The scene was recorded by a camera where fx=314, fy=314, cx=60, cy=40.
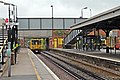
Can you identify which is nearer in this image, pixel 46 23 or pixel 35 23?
pixel 35 23

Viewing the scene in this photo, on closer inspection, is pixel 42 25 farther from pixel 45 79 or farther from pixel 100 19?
pixel 45 79

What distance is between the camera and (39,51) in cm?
6462

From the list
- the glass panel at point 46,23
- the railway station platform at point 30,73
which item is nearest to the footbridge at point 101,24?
the glass panel at point 46,23

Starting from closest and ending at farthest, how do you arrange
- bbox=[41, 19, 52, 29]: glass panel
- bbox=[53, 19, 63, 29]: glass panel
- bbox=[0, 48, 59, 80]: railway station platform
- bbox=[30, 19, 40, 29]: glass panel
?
bbox=[0, 48, 59, 80]: railway station platform, bbox=[30, 19, 40, 29]: glass panel, bbox=[41, 19, 52, 29]: glass panel, bbox=[53, 19, 63, 29]: glass panel

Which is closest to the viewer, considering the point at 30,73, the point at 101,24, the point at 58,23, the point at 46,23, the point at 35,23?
the point at 30,73

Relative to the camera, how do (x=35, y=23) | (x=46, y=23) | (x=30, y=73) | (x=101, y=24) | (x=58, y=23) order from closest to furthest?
1. (x=30, y=73)
2. (x=101, y=24)
3. (x=35, y=23)
4. (x=46, y=23)
5. (x=58, y=23)

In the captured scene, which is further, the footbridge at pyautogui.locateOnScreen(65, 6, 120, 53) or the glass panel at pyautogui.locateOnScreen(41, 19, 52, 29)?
the glass panel at pyautogui.locateOnScreen(41, 19, 52, 29)

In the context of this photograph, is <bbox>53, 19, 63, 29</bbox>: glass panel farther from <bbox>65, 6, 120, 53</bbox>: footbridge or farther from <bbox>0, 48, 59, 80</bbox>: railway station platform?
<bbox>0, 48, 59, 80</bbox>: railway station platform

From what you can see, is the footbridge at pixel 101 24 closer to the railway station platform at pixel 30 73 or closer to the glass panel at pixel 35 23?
the glass panel at pixel 35 23

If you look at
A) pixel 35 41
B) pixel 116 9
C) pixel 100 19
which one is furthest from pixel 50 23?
pixel 116 9

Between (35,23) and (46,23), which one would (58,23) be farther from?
(35,23)

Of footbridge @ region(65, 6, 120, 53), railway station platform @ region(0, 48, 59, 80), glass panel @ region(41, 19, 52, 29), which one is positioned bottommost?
railway station platform @ region(0, 48, 59, 80)

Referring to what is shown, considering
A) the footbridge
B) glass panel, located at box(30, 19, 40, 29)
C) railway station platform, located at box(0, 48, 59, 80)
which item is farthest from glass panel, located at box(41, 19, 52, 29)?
railway station platform, located at box(0, 48, 59, 80)

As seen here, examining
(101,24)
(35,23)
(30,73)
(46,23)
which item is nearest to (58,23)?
(46,23)
